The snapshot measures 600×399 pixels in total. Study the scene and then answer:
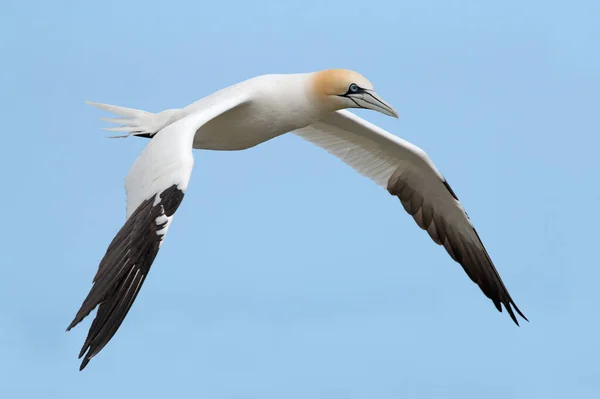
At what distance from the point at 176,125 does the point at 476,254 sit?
4.56 metres

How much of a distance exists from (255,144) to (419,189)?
7.79ft

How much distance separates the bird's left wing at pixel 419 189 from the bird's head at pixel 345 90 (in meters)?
1.46

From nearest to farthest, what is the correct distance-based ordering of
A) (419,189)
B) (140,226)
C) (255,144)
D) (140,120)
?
(140,226) → (255,144) → (140,120) → (419,189)

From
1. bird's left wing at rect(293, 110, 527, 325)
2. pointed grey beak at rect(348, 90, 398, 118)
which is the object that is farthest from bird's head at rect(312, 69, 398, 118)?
bird's left wing at rect(293, 110, 527, 325)

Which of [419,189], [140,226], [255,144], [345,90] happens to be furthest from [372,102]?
[140,226]

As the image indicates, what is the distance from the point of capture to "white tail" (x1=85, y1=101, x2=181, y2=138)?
13031 millimetres

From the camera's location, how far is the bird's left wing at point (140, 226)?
9.92 m

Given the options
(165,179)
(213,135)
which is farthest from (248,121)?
(165,179)

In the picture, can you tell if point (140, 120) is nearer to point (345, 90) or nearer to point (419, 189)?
point (345, 90)

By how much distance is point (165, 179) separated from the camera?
1081cm

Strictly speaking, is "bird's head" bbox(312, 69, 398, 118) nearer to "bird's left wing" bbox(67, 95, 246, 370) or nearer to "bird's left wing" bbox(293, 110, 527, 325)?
"bird's left wing" bbox(67, 95, 246, 370)

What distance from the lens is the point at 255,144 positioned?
12.8 m

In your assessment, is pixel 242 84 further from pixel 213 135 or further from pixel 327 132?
pixel 327 132

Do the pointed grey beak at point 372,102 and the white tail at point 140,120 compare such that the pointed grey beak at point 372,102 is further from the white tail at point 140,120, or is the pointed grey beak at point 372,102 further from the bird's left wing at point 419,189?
the white tail at point 140,120
